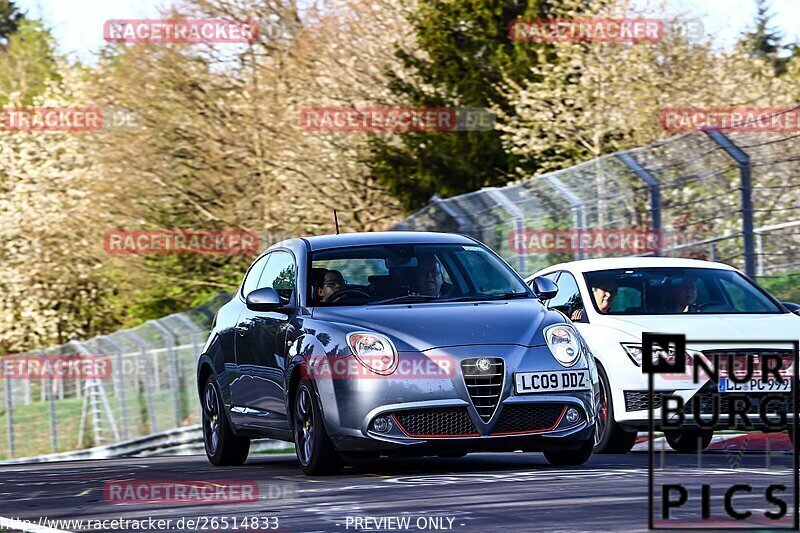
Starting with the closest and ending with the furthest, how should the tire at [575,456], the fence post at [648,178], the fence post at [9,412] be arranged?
1. the tire at [575,456]
2. the fence post at [648,178]
3. the fence post at [9,412]

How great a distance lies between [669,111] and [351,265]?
63.9 feet

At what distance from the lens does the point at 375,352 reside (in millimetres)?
10156

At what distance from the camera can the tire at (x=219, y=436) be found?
13.1 metres

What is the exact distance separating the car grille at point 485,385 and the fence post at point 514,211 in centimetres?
851

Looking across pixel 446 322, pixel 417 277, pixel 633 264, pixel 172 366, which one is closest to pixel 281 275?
pixel 417 277

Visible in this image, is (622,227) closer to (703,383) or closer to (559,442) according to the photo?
(703,383)

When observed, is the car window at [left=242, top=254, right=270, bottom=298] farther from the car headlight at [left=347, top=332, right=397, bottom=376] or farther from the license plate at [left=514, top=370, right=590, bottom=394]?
the license plate at [left=514, top=370, right=590, bottom=394]

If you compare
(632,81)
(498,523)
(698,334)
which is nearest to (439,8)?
(632,81)

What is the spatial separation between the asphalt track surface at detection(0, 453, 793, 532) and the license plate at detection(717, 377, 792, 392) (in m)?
0.50

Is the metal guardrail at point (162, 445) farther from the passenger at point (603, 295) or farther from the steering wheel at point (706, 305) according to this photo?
the steering wheel at point (706, 305)

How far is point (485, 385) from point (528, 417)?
14.7 inches

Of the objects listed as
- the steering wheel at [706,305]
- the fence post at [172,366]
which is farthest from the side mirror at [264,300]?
the fence post at [172,366]

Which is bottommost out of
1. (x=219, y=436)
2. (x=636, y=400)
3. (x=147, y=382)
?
(x=147, y=382)

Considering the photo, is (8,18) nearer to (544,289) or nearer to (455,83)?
(455,83)
